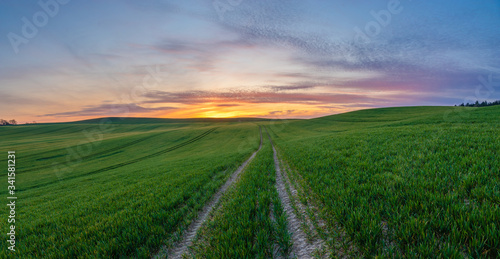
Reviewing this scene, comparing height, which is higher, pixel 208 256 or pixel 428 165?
pixel 428 165

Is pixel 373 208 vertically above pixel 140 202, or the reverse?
pixel 373 208

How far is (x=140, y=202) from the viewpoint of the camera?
25.5 feet

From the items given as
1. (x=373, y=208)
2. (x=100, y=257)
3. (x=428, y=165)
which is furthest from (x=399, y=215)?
(x=100, y=257)

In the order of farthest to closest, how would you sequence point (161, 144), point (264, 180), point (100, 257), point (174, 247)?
point (161, 144)
point (264, 180)
point (174, 247)
point (100, 257)

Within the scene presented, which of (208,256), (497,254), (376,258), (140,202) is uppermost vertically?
(497,254)

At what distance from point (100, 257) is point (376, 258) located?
6.10 meters

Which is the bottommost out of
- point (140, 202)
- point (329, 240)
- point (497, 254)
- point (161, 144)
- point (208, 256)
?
point (161, 144)

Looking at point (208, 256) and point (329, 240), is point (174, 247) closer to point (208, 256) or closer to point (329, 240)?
point (208, 256)

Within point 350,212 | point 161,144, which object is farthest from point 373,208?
point 161,144

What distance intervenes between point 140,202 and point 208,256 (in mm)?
5615

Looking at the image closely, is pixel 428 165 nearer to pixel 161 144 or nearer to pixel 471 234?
pixel 471 234

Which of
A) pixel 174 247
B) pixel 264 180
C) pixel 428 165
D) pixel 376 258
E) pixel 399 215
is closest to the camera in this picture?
pixel 376 258

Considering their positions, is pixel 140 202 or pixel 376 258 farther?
pixel 140 202

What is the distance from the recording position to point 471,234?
3012mm
